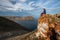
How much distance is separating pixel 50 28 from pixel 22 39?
1053 centimetres

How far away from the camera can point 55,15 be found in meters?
30.2

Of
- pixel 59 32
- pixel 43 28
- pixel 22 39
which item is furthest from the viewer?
pixel 22 39

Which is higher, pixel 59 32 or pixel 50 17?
pixel 50 17

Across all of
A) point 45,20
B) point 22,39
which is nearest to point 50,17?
point 45,20

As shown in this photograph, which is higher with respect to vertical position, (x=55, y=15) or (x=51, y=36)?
(x=55, y=15)

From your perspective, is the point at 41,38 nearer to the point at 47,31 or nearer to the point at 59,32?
the point at 47,31

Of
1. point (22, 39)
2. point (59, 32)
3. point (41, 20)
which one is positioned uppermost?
point (41, 20)

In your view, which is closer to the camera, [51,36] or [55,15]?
[51,36]

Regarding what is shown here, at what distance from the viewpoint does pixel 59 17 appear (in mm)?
29703

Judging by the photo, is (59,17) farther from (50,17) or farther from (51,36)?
(51,36)

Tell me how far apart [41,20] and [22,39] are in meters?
8.41

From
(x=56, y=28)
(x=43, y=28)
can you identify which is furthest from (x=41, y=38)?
(x=56, y=28)

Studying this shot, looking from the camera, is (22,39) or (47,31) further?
(22,39)

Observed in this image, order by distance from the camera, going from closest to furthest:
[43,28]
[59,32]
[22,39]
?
[59,32]
[43,28]
[22,39]
